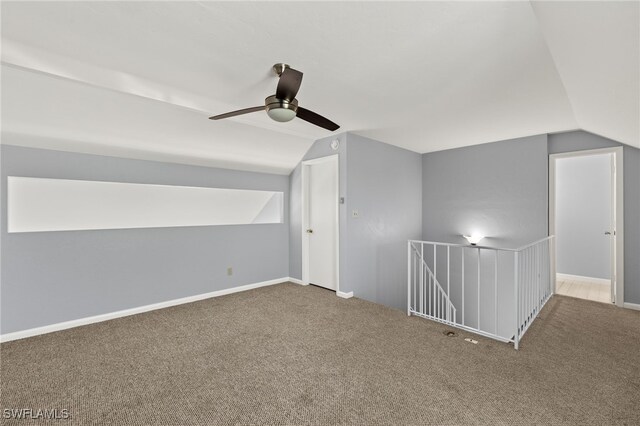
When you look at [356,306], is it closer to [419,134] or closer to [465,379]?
[465,379]

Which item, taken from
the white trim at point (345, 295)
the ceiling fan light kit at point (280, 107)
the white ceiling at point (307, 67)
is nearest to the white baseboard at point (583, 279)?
the white ceiling at point (307, 67)

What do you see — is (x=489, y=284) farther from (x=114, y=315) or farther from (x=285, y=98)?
(x=114, y=315)

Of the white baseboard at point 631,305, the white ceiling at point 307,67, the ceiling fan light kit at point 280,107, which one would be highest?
the white ceiling at point 307,67

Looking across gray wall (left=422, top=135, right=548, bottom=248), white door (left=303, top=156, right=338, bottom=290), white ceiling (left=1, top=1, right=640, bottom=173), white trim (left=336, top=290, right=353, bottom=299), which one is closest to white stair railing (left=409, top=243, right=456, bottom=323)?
white trim (left=336, top=290, right=353, bottom=299)

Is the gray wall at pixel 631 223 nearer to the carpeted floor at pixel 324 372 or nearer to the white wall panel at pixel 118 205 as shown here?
the carpeted floor at pixel 324 372

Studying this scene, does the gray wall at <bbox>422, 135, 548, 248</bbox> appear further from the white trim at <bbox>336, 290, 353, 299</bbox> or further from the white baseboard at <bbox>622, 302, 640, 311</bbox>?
the white trim at <bbox>336, 290, 353, 299</bbox>

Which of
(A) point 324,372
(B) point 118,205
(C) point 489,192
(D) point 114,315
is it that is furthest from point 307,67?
(C) point 489,192

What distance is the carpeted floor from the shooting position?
5.87ft

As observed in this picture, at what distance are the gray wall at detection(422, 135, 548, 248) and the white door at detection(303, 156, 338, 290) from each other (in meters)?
2.11

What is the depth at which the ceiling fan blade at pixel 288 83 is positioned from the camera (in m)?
1.85

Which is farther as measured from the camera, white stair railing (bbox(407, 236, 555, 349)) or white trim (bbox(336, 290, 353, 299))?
white trim (bbox(336, 290, 353, 299))

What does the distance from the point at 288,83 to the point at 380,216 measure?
303 centimetres

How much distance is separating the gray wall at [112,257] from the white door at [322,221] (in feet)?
2.53

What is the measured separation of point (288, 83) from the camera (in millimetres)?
1944
